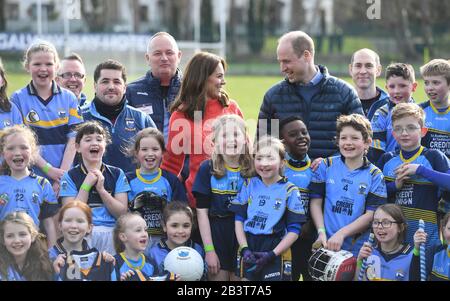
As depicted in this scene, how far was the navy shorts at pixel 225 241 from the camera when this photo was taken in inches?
211

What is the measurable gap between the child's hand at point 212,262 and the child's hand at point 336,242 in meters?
0.82

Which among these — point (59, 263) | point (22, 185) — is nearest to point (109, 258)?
point (59, 263)

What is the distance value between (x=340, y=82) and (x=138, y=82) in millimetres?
A: 1958

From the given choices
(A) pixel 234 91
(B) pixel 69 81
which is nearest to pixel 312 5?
(A) pixel 234 91

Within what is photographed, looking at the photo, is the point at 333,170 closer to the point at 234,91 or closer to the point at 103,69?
the point at 103,69

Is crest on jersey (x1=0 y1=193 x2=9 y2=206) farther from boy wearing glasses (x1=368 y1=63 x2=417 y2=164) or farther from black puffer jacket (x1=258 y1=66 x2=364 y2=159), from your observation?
boy wearing glasses (x1=368 y1=63 x2=417 y2=164)

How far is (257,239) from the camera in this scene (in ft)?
16.9

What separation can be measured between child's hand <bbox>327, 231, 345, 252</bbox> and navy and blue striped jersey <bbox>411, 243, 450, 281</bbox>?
51 cm

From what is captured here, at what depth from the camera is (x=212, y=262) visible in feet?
17.2

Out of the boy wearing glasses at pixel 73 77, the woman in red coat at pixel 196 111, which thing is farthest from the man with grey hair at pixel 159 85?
the woman in red coat at pixel 196 111

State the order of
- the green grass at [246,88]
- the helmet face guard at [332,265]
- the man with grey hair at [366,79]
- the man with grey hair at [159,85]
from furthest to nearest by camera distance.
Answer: the green grass at [246,88] < the man with grey hair at [366,79] < the man with grey hair at [159,85] < the helmet face guard at [332,265]

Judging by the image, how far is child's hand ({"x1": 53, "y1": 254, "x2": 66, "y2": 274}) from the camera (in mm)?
4938

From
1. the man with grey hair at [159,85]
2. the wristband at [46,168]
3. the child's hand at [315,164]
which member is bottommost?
the wristband at [46,168]

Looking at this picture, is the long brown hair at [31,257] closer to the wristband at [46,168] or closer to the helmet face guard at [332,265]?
the wristband at [46,168]
